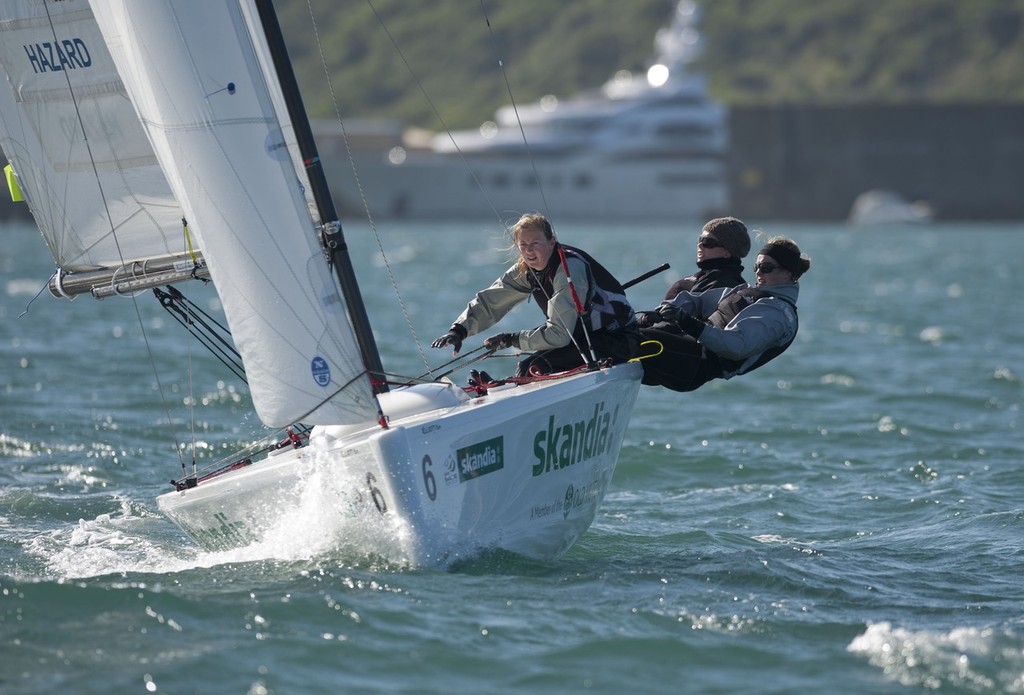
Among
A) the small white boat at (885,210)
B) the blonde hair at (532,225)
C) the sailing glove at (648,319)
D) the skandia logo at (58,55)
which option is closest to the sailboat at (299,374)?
the sailing glove at (648,319)

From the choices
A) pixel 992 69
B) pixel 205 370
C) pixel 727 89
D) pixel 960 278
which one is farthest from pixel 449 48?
pixel 205 370

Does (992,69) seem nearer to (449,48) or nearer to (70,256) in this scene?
(449,48)

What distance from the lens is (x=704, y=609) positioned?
5.08 meters

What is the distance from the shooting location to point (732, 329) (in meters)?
6.06

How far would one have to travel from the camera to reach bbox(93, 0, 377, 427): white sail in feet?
16.9

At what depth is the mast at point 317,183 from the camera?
538 centimetres

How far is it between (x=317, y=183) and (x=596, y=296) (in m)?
1.28

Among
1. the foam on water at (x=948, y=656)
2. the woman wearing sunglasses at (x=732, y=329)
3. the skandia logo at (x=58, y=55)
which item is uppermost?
the skandia logo at (x=58, y=55)

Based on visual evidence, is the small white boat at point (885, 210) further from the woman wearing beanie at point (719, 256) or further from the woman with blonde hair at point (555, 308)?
the woman with blonde hair at point (555, 308)

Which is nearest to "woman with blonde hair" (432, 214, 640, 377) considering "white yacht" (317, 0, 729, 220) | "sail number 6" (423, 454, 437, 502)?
"sail number 6" (423, 454, 437, 502)

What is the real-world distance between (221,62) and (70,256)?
1551 millimetres

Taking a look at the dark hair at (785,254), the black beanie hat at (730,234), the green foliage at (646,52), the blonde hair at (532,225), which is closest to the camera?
the blonde hair at (532,225)

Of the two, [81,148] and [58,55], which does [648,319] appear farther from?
[58,55]

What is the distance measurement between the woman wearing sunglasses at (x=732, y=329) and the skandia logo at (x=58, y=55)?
258cm
